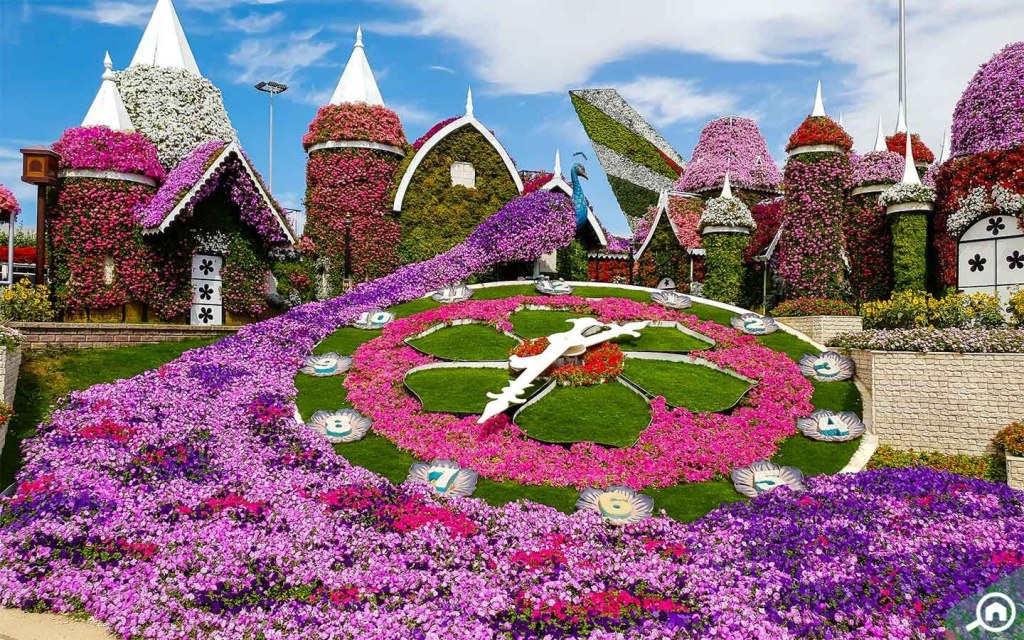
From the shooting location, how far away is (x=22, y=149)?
17.9m

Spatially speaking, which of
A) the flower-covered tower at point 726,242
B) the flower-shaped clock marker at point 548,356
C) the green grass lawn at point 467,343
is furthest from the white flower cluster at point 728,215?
the green grass lawn at point 467,343

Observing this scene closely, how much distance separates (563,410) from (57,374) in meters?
9.95

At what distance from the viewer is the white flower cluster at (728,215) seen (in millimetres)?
24125

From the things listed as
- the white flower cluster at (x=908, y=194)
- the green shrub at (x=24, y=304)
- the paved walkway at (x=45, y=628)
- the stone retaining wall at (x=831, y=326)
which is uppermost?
the white flower cluster at (x=908, y=194)

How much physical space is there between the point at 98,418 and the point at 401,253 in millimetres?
15201

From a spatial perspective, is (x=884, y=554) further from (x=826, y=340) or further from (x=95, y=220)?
(x=95, y=220)

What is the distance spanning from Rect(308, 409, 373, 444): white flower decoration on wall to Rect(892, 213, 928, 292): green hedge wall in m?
17.0

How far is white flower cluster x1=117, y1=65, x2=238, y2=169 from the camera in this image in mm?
22422

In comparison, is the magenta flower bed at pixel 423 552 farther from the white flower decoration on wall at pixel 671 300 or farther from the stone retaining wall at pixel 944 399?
the white flower decoration on wall at pixel 671 300

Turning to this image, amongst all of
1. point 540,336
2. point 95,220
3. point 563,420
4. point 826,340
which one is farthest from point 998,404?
point 95,220

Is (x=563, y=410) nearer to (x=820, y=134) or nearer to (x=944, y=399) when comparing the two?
Result: (x=944, y=399)

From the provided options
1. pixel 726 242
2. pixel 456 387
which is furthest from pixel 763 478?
pixel 726 242

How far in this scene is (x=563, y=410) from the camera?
1312 cm

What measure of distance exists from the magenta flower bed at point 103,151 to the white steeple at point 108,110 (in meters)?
0.46
